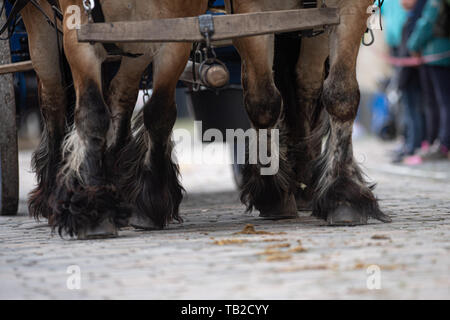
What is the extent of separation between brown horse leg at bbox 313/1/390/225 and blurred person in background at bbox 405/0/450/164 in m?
6.55

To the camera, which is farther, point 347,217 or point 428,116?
point 428,116

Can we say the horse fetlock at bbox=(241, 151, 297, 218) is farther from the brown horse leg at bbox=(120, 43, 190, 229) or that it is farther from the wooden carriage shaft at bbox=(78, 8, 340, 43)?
the wooden carriage shaft at bbox=(78, 8, 340, 43)

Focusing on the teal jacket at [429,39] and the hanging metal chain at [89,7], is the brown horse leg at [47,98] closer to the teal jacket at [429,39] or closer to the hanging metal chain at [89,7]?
the hanging metal chain at [89,7]

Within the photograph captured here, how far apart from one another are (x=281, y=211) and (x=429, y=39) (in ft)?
21.5

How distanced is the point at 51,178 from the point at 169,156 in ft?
3.37

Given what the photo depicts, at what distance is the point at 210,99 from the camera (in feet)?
24.9

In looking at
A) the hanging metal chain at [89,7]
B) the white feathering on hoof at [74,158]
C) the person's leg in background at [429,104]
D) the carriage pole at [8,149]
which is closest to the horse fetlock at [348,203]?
the white feathering on hoof at [74,158]

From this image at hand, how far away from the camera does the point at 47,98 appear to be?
5.93 m

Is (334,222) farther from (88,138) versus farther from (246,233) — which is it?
(88,138)

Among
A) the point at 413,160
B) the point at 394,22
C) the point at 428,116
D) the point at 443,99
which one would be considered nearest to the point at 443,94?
the point at 443,99

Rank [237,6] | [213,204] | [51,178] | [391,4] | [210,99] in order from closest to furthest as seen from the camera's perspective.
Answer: [237,6] → [51,178] → [213,204] → [210,99] → [391,4]

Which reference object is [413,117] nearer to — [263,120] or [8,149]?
[8,149]

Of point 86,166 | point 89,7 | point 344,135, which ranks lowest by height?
point 86,166
